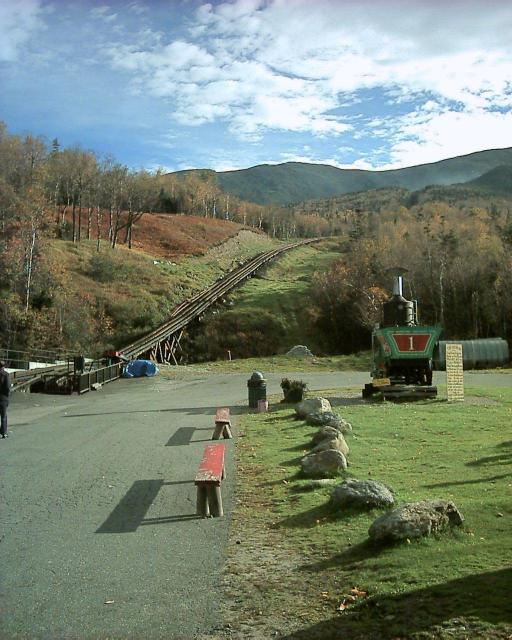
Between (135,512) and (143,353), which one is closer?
(135,512)

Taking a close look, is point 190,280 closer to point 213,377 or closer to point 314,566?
point 213,377

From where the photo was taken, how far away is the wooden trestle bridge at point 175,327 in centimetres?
4588

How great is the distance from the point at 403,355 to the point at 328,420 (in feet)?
27.2

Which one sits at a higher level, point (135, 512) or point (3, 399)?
point (3, 399)

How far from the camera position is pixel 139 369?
123 feet

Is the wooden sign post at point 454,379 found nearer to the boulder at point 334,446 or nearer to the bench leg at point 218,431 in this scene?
the bench leg at point 218,431

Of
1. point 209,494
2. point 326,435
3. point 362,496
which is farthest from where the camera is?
point 326,435

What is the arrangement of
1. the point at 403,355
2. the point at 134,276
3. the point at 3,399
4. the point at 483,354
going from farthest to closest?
the point at 134,276 → the point at 483,354 → the point at 403,355 → the point at 3,399

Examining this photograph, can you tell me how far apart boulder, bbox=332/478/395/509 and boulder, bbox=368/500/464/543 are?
1.08 metres

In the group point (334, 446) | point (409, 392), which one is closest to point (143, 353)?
point (409, 392)

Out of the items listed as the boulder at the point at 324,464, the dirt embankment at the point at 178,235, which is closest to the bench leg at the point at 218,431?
the boulder at the point at 324,464

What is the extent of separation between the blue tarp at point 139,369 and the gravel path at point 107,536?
68.2ft

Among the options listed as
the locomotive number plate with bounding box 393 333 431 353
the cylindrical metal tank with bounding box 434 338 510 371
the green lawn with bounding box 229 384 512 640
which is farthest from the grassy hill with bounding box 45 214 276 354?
the green lawn with bounding box 229 384 512 640

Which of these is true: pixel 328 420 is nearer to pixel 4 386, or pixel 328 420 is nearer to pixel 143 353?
pixel 4 386
